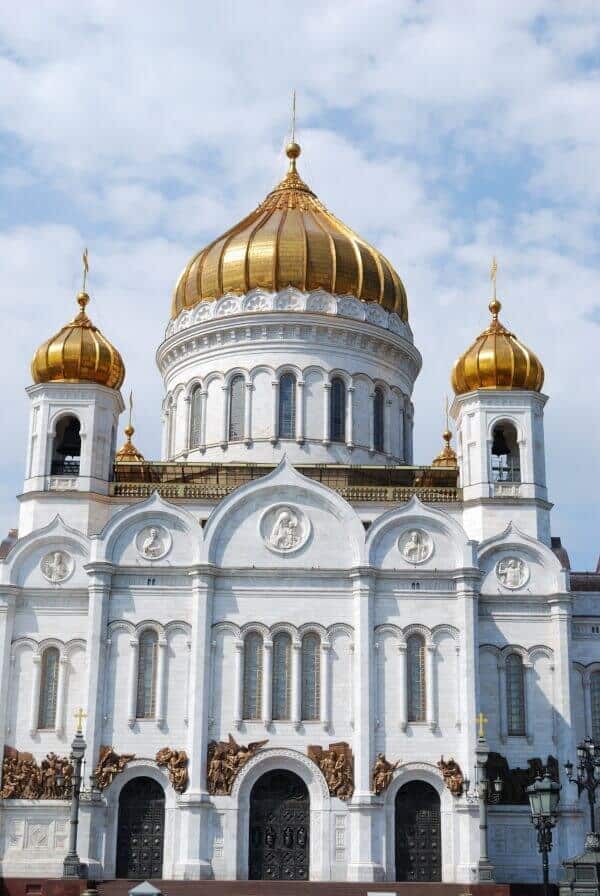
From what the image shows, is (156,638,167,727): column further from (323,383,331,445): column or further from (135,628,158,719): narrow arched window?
(323,383,331,445): column

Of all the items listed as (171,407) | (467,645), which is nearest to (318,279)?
(171,407)

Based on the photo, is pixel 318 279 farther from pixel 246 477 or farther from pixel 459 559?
pixel 459 559

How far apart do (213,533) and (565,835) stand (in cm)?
1141

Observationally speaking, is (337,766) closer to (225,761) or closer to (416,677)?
(225,761)

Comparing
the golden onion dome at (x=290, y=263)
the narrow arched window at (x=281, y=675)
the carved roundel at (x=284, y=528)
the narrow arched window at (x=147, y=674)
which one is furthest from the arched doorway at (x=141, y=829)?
the golden onion dome at (x=290, y=263)

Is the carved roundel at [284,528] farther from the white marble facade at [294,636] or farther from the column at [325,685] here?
the column at [325,685]

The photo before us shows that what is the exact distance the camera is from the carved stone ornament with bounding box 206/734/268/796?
29.5m

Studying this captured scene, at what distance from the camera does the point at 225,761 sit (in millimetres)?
29641

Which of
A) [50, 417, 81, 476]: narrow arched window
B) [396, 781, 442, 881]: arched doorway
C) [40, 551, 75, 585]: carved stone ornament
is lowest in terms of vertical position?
[396, 781, 442, 881]: arched doorway

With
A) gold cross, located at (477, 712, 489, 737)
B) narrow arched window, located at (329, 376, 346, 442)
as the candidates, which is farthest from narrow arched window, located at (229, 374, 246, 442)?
gold cross, located at (477, 712, 489, 737)

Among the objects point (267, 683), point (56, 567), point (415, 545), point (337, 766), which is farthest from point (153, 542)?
point (337, 766)

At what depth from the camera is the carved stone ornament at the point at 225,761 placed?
96.7ft

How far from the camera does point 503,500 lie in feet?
109

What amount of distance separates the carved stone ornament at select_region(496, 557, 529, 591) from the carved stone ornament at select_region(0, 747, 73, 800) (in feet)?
39.0
